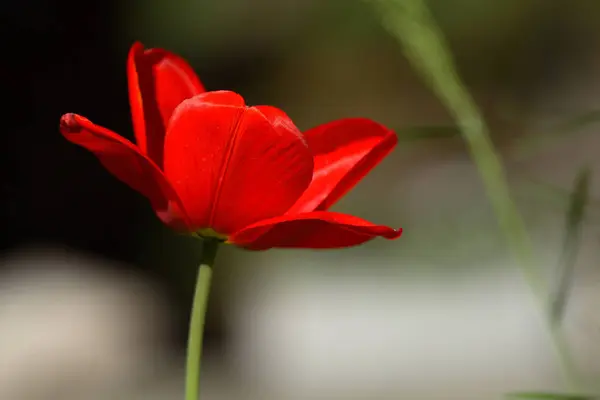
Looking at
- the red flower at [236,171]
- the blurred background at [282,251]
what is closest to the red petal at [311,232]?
the red flower at [236,171]

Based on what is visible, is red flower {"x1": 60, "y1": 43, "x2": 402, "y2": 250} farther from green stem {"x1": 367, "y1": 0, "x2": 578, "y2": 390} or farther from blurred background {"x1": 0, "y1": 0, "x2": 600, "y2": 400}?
blurred background {"x1": 0, "y1": 0, "x2": 600, "y2": 400}

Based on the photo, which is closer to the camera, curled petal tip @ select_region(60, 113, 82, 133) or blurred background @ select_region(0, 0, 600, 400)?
curled petal tip @ select_region(60, 113, 82, 133)

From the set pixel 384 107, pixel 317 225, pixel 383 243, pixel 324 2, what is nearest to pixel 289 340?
pixel 383 243

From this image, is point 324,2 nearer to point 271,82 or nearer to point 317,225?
point 271,82

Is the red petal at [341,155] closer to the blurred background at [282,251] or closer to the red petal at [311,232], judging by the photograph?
the red petal at [311,232]

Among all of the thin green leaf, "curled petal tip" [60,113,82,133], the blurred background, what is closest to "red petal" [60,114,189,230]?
"curled petal tip" [60,113,82,133]

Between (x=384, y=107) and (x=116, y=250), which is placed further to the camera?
(x=384, y=107)
